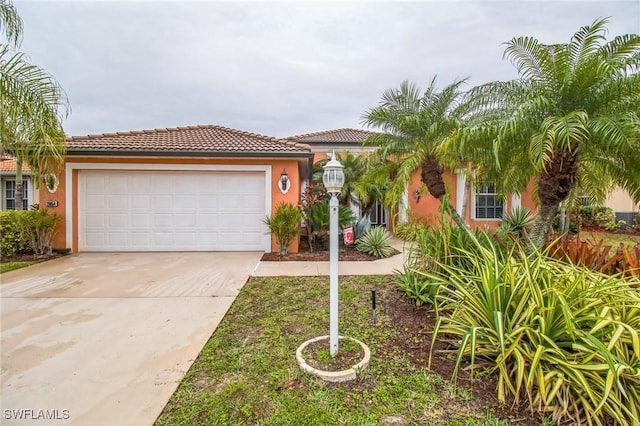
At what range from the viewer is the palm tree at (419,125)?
238 inches

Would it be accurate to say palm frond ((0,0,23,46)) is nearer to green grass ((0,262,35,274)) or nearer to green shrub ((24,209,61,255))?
green shrub ((24,209,61,255))

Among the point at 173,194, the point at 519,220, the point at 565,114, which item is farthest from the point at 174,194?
the point at 519,220

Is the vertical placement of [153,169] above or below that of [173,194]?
above

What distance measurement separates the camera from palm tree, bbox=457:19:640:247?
3.92m

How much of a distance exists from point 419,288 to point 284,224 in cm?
499

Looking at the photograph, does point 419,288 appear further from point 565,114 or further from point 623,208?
point 623,208

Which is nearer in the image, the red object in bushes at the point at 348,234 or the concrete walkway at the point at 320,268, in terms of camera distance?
the concrete walkway at the point at 320,268

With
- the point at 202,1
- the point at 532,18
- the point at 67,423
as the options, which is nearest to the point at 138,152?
the point at 202,1

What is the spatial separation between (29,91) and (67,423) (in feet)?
22.4

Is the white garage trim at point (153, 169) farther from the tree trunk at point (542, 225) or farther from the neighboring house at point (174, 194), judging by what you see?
the tree trunk at point (542, 225)

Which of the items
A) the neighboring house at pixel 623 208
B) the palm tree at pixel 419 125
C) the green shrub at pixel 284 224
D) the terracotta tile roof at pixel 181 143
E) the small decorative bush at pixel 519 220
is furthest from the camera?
the neighboring house at pixel 623 208

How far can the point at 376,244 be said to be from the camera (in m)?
8.94

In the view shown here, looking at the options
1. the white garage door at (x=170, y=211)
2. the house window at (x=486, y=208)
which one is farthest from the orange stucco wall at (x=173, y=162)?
the house window at (x=486, y=208)

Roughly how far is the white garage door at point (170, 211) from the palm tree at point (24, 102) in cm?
208
